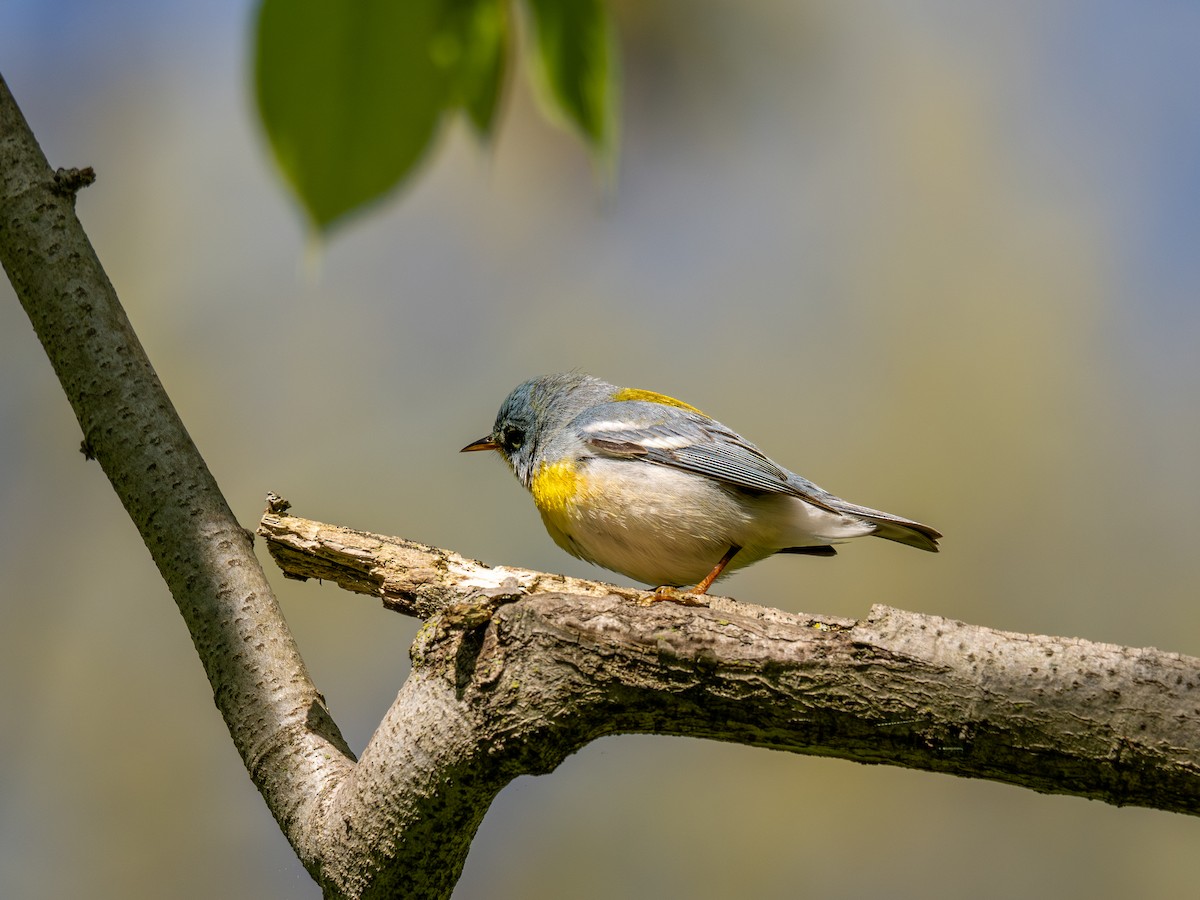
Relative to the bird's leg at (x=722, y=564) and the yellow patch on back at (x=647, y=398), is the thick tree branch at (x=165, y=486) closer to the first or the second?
Answer: the bird's leg at (x=722, y=564)

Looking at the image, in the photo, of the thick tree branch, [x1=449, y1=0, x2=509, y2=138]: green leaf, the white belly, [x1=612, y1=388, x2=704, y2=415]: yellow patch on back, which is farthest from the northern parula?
[x1=449, y1=0, x2=509, y2=138]: green leaf

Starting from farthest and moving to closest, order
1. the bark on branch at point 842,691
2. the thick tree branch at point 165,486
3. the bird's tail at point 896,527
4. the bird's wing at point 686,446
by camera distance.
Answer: the bird's wing at point 686,446
the bird's tail at point 896,527
the thick tree branch at point 165,486
the bark on branch at point 842,691

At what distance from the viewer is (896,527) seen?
4340 millimetres

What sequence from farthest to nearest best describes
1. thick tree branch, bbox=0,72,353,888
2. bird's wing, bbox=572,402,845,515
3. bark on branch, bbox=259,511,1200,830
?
bird's wing, bbox=572,402,845,515 < thick tree branch, bbox=0,72,353,888 < bark on branch, bbox=259,511,1200,830

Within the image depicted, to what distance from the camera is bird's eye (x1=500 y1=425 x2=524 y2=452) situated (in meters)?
5.05

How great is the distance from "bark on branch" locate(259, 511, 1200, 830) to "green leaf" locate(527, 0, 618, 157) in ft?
4.26

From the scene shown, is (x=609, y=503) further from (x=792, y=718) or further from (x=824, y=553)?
(x=792, y=718)

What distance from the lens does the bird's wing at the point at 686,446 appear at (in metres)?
4.36

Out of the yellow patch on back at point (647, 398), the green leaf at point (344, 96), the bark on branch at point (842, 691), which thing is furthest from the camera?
the yellow patch on back at point (647, 398)

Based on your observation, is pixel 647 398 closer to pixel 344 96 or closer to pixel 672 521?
pixel 672 521

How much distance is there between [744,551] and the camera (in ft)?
14.8

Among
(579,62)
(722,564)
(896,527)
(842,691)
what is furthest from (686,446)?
(579,62)

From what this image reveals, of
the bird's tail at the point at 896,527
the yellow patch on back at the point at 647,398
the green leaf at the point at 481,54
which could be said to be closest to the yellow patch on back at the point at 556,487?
the yellow patch on back at the point at 647,398

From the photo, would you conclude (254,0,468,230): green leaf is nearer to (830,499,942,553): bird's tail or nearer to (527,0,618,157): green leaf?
(527,0,618,157): green leaf
